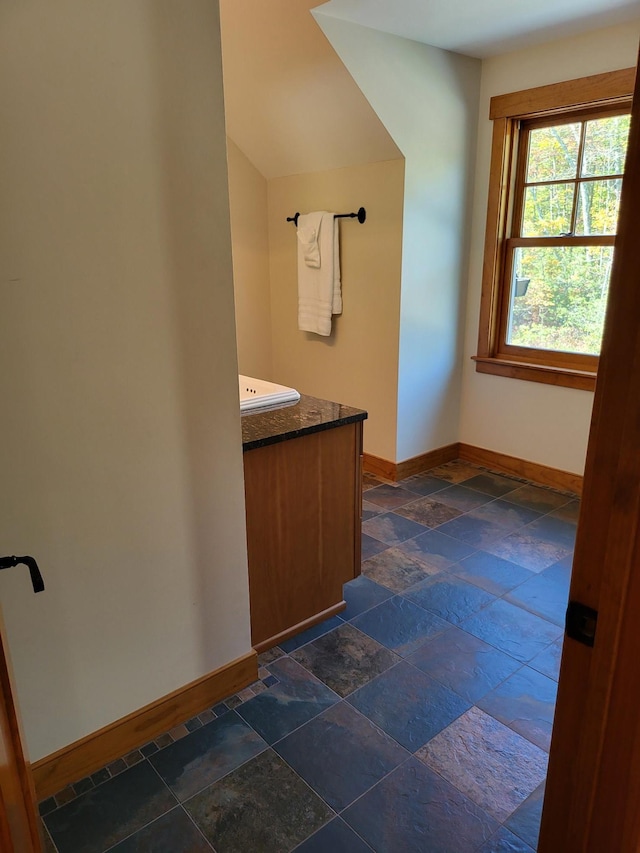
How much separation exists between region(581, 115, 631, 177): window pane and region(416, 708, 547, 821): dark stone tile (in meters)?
2.73

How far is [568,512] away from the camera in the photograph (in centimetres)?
324

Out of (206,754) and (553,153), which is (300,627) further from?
(553,153)

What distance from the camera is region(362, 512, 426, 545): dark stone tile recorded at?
2962 mm

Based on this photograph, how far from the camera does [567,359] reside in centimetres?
339

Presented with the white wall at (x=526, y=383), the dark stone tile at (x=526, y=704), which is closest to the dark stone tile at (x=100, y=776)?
the dark stone tile at (x=526, y=704)

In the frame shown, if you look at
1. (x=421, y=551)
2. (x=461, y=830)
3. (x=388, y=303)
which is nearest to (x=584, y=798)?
(x=461, y=830)

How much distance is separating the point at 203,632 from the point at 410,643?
81 cm

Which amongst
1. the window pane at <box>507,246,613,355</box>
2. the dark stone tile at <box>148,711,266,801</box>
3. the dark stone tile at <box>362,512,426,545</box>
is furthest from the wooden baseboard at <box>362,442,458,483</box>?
the dark stone tile at <box>148,711,266,801</box>

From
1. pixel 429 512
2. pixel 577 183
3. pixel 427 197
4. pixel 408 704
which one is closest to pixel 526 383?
pixel 429 512

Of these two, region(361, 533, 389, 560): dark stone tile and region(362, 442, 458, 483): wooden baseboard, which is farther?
region(362, 442, 458, 483): wooden baseboard

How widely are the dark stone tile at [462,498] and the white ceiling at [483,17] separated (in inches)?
95.9

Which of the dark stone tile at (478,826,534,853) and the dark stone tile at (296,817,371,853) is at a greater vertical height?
the dark stone tile at (296,817,371,853)

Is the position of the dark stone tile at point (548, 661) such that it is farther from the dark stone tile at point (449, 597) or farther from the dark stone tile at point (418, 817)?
the dark stone tile at point (418, 817)

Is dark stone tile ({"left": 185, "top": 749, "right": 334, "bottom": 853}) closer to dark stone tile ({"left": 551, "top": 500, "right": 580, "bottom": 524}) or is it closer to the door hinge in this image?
the door hinge
